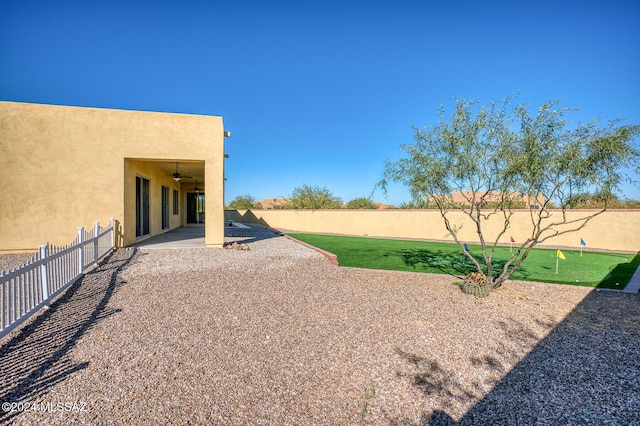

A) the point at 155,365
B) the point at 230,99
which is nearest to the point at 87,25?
the point at 230,99

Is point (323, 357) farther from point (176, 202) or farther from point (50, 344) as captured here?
point (176, 202)

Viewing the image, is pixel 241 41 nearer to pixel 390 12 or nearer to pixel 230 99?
pixel 230 99

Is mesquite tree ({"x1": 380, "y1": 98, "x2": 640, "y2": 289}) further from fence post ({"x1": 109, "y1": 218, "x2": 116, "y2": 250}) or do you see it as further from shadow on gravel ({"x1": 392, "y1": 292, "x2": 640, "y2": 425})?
fence post ({"x1": 109, "y1": 218, "x2": 116, "y2": 250})

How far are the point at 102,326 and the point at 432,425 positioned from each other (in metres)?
4.26

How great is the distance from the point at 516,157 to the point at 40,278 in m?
8.20

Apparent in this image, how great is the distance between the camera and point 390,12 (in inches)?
505

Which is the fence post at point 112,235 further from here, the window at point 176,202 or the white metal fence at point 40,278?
the window at point 176,202

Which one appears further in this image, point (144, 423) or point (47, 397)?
point (47, 397)

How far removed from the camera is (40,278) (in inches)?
195

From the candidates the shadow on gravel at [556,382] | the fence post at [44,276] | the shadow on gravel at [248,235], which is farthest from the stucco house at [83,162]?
the shadow on gravel at [556,382]

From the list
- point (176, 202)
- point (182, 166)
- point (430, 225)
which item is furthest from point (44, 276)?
point (430, 225)

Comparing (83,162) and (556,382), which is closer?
(556,382)

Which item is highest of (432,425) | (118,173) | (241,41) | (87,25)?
(241,41)

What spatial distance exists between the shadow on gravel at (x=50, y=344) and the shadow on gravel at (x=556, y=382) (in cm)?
322
